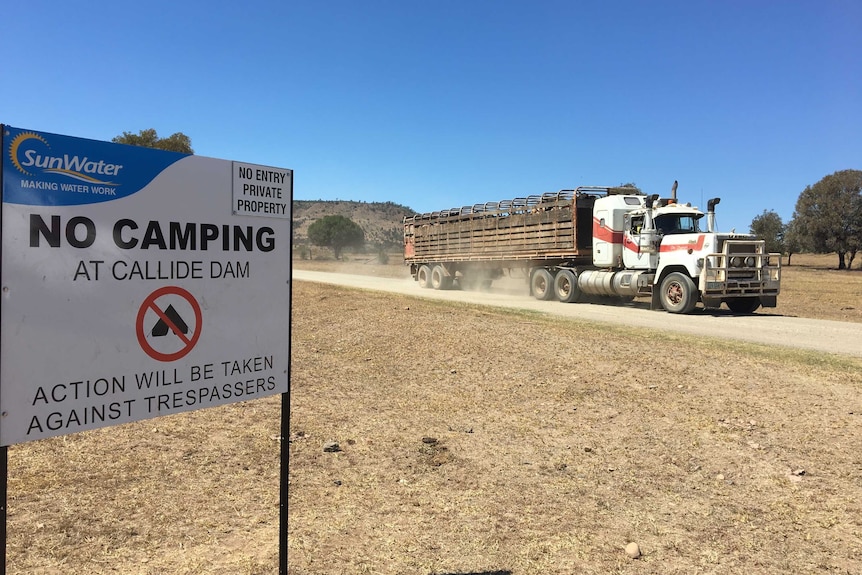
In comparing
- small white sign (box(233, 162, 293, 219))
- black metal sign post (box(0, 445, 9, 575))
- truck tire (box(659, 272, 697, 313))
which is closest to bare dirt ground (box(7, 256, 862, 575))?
black metal sign post (box(0, 445, 9, 575))

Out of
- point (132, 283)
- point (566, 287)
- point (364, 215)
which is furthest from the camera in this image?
point (364, 215)

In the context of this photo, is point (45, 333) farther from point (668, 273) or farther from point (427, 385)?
point (668, 273)

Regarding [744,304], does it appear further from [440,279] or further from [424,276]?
[424,276]

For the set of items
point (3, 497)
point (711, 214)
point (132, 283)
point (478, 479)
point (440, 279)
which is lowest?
point (478, 479)

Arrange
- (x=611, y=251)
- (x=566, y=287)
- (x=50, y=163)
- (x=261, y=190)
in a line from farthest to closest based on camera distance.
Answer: (x=566, y=287)
(x=611, y=251)
(x=261, y=190)
(x=50, y=163)

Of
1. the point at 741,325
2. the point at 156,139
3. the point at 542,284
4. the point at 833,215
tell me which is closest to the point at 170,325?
the point at 741,325

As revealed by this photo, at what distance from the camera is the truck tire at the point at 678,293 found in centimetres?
1511

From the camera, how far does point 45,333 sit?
2201 mm

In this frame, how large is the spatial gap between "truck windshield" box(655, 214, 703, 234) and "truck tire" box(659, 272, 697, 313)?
1294 millimetres

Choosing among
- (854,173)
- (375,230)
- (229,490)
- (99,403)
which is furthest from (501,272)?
(375,230)

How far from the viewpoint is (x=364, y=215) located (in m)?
134

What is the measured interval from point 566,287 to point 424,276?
9.16 m

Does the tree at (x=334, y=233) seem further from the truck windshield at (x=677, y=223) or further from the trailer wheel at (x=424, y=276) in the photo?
the truck windshield at (x=677, y=223)

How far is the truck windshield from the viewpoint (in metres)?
16.1
